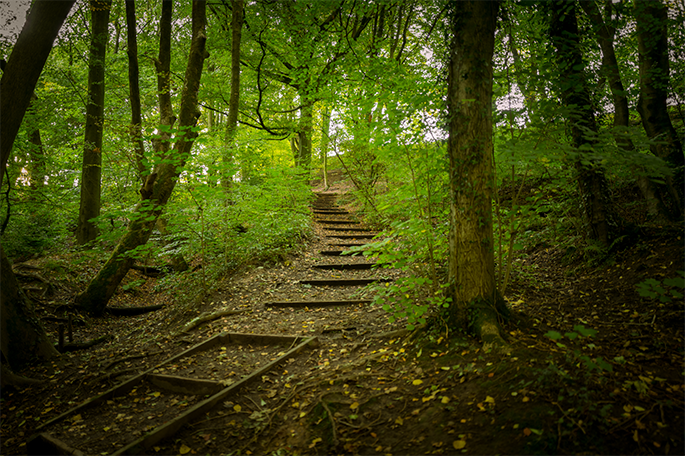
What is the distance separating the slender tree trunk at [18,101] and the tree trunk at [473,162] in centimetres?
473

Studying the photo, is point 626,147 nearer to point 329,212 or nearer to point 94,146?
point 329,212

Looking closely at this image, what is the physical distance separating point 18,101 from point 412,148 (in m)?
4.76

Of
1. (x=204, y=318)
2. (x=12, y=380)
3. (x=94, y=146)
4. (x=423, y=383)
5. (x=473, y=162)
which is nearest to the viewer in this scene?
(x=423, y=383)

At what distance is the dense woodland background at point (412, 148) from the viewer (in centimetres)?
329

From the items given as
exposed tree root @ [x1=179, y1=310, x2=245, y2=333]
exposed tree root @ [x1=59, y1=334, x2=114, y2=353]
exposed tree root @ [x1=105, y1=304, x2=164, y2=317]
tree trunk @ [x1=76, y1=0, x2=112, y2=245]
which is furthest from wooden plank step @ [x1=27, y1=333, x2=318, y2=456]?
tree trunk @ [x1=76, y1=0, x2=112, y2=245]

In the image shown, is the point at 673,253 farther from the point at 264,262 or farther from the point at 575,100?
the point at 264,262

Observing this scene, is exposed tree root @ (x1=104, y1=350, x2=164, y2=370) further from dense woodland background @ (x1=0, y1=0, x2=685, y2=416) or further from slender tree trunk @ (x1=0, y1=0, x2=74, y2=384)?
dense woodland background @ (x1=0, y1=0, x2=685, y2=416)

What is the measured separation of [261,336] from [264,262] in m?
3.28

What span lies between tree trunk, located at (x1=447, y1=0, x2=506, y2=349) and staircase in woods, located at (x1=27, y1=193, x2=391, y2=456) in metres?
1.55

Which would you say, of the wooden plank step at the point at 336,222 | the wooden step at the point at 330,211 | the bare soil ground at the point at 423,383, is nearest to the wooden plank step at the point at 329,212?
the wooden step at the point at 330,211

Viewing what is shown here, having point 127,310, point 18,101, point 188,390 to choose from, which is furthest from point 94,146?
point 188,390

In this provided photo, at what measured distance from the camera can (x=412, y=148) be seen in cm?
403

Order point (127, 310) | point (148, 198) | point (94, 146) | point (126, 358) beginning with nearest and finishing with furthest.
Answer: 1. point (126, 358)
2. point (148, 198)
3. point (127, 310)
4. point (94, 146)

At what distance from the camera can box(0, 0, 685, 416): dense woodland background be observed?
10.8 feet
